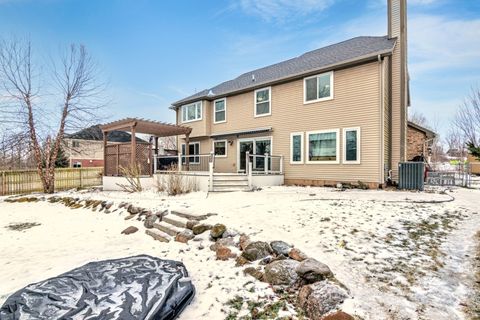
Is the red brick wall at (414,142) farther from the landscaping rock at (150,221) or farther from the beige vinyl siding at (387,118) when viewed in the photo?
the landscaping rock at (150,221)

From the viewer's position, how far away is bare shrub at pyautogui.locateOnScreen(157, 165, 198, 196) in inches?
345

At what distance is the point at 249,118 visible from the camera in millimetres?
13164

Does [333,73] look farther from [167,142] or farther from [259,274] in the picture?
[167,142]

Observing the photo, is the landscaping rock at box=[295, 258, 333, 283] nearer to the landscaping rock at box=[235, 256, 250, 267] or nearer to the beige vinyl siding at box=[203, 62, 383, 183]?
the landscaping rock at box=[235, 256, 250, 267]

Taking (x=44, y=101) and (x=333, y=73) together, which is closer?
(x=333, y=73)

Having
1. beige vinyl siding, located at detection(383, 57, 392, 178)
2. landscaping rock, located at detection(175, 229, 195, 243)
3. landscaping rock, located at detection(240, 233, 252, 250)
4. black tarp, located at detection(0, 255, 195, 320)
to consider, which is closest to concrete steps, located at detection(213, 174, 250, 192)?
landscaping rock, located at detection(175, 229, 195, 243)

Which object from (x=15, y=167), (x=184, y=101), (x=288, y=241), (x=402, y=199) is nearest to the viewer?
(x=288, y=241)

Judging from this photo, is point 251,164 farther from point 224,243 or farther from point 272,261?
point 272,261

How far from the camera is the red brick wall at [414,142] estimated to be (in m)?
12.5

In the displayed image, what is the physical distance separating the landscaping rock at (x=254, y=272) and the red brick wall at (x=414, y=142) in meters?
12.3

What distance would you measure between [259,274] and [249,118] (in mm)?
10648

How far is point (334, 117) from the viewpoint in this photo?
10.2 m

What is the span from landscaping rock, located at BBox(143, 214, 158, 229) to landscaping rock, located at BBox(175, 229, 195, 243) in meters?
1.37

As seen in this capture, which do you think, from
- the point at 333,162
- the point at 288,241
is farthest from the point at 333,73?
the point at 288,241
